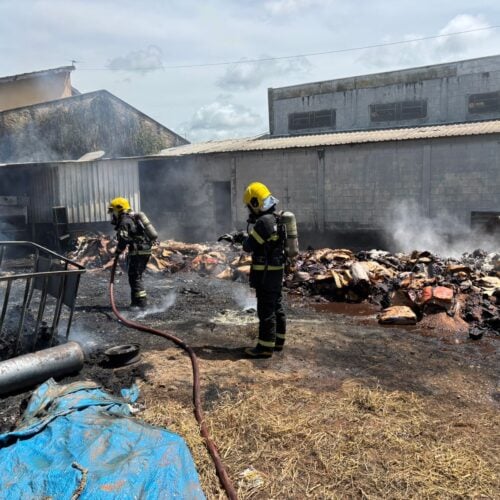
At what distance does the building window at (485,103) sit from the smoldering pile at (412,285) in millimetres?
7687

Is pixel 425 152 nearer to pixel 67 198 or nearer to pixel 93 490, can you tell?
pixel 67 198

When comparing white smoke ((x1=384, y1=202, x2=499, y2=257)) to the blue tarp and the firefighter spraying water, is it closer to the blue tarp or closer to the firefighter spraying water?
the firefighter spraying water

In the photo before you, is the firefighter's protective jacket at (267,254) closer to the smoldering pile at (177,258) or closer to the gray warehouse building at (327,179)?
the smoldering pile at (177,258)

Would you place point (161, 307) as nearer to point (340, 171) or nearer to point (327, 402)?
point (327, 402)

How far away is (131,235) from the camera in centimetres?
698

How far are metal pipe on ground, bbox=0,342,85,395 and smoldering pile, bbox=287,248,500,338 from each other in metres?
4.84

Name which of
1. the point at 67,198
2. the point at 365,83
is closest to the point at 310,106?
the point at 365,83

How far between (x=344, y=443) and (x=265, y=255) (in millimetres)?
2275

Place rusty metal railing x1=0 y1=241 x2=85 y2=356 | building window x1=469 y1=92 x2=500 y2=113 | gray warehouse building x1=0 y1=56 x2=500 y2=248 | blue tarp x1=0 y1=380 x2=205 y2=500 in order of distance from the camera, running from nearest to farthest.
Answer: blue tarp x1=0 y1=380 x2=205 y2=500, rusty metal railing x1=0 y1=241 x2=85 y2=356, gray warehouse building x1=0 y1=56 x2=500 y2=248, building window x1=469 y1=92 x2=500 y2=113

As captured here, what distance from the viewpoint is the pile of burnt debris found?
7.10m

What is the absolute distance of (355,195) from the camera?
1509 centimetres

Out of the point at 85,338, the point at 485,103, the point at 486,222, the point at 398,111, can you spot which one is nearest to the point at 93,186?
the point at 85,338

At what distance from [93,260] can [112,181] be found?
3.91m

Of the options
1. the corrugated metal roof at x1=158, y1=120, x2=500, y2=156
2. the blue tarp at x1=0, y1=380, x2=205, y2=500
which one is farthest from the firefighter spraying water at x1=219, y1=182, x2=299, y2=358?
the corrugated metal roof at x1=158, y1=120, x2=500, y2=156
